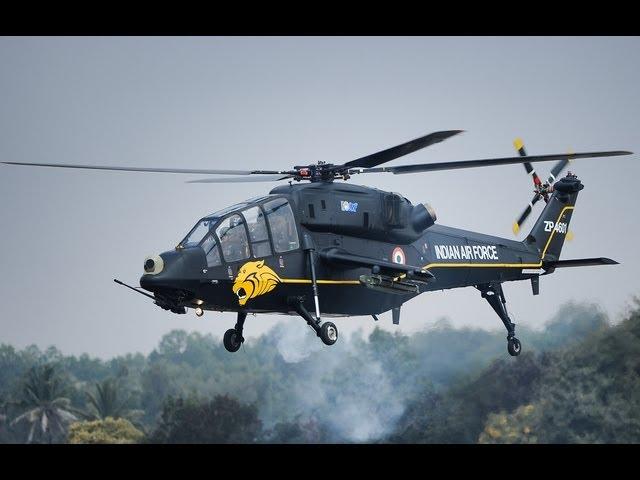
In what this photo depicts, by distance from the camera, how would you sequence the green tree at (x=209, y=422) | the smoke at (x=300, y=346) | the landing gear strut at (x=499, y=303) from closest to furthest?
the landing gear strut at (x=499, y=303) → the smoke at (x=300, y=346) → the green tree at (x=209, y=422)

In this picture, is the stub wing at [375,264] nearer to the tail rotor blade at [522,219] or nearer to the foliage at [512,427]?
the tail rotor blade at [522,219]

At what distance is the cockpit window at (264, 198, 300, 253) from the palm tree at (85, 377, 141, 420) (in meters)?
28.5

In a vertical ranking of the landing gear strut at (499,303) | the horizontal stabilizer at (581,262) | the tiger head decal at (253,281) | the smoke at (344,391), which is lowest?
the smoke at (344,391)

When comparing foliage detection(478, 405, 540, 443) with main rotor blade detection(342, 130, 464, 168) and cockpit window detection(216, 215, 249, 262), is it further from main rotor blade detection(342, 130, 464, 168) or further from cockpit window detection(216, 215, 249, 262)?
cockpit window detection(216, 215, 249, 262)

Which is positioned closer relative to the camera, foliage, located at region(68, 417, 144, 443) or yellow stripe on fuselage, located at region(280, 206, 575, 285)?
yellow stripe on fuselage, located at region(280, 206, 575, 285)

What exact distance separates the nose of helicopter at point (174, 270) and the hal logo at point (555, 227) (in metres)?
12.3

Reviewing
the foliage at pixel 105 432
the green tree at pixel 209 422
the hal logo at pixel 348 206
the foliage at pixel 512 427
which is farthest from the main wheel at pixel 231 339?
the foliage at pixel 105 432

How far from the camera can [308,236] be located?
97.0 feet

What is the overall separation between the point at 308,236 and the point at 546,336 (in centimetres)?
1876

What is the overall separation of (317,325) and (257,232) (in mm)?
2384

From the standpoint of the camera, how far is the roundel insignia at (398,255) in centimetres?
3140

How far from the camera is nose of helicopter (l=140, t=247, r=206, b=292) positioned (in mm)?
27219

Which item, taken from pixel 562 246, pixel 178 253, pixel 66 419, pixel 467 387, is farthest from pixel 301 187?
pixel 66 419

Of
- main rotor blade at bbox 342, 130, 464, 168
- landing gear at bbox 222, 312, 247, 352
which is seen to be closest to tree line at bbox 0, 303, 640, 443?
landing gear at bbox 222, 312, 247, 352
